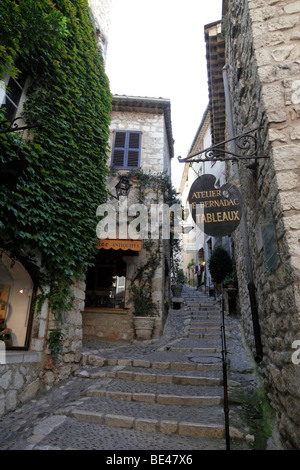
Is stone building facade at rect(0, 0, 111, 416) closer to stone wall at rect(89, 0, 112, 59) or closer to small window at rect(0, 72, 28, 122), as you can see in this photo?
small window at rect(0, 72, 28, 122)

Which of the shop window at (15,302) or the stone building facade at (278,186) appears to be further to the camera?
the shop window at (15,302)

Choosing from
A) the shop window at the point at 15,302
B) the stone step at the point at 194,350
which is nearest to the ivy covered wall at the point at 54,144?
the shop window at the point at 15,302

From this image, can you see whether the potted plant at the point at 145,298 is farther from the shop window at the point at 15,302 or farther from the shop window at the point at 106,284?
the shop window at the point at 15,302

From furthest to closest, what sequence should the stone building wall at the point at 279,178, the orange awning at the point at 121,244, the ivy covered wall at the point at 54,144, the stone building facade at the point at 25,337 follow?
the orange awning at the point at 121,244
the stone building facade at the point at 25,337
the ivy covered wall at the point at 54,144
the stone building wall at the point at 279,178

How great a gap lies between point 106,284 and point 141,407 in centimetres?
501

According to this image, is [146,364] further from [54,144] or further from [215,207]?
[54,144]

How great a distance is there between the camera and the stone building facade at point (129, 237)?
7.70m

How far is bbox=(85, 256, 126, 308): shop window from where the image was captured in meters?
8.09

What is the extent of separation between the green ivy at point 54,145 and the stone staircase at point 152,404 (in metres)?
1.25

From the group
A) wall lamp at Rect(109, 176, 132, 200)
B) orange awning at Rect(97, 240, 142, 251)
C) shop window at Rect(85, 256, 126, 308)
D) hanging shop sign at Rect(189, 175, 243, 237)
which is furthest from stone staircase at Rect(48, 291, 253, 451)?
wall lamp at Rect(109, 176, 132, 200)

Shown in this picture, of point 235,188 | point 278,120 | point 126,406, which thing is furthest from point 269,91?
point 126,406

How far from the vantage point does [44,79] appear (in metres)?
4.66

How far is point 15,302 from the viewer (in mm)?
4246

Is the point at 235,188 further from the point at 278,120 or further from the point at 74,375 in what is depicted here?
the point at 74,375
